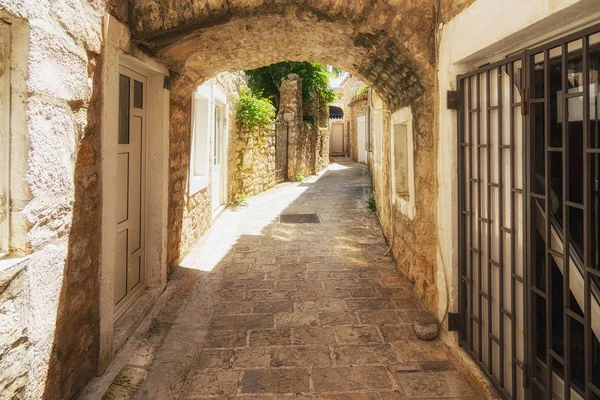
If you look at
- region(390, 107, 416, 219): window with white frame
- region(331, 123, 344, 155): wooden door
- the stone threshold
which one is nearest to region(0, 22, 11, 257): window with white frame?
the stone threshold

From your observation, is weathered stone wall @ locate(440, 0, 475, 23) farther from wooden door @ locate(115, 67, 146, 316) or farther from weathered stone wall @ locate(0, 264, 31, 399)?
weathered stone wall @ locate(0, 264, 31, 399)

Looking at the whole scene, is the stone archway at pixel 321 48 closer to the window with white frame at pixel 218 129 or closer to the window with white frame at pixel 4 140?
the window with white frame at pixel 4 140

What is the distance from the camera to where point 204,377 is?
9.00 feet

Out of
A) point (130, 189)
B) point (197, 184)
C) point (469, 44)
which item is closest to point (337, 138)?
point (197, 184)

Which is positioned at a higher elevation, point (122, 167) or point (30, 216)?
point (122, 167)

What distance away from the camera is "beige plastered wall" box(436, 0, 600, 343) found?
1926mm

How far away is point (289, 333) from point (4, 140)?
93.6 inches

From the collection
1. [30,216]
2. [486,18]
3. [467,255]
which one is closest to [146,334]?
[30,216]

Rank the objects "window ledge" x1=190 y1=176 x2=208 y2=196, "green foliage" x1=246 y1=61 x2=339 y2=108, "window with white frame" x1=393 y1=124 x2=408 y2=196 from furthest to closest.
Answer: "green foliage" x1=246 y1=61 x2=339 y2=108 → "window ledge" x1=190 y1=176 x2=208 y2=196 → "window with white frame" x1=393 y1=124 x2=408 y2=196

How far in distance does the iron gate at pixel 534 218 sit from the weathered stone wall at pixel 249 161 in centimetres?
664

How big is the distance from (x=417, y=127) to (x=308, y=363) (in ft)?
7.67

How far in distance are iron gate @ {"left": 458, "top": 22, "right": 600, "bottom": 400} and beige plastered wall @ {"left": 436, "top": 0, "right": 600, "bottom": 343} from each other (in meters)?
0.09

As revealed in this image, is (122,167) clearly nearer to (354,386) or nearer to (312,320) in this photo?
(312,320)

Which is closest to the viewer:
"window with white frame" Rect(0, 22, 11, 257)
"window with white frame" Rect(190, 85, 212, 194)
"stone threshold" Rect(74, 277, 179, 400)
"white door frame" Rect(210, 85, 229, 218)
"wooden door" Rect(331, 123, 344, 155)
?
"window with white frame" Rect(0, 22, 11, 257)
